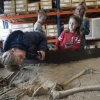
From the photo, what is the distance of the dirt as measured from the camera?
1.72 m

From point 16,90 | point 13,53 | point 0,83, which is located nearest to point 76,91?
point 16,90

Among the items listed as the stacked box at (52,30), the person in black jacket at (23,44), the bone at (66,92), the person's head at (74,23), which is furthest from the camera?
the stacked box at (52,30)

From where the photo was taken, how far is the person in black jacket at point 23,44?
2.17 m

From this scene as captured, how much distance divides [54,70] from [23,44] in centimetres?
51

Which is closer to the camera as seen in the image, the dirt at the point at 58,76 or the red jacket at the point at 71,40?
the dirt at the point at 58,76

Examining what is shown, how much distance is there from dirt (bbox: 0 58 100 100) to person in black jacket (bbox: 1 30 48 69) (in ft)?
0.69

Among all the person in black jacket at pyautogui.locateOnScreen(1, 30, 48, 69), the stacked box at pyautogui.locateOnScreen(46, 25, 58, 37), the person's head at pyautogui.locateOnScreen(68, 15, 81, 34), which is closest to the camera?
the person in black jacket at pyautogui.locateOnScreen(1, 30, 48, 69)

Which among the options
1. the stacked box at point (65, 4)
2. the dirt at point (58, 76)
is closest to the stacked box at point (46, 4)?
the stacked box at point (65, 4)

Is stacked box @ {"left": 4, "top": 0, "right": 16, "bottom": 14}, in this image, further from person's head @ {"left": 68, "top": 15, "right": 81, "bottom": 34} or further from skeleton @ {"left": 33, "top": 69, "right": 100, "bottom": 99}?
skeleton @ {"left": 33, "top": 69, "right": 100, "bottom": 99}

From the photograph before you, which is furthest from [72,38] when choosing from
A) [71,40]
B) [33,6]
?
[33,6]

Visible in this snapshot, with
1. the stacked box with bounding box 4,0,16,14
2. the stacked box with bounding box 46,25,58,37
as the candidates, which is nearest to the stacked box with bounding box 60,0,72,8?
the stacked box with bounding box 46,25,58,37

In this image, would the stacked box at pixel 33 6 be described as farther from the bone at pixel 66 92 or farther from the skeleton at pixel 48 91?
the bone at pixel 66 92

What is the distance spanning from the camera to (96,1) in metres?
5.79

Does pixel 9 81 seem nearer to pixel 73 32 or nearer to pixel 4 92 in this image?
pixel 4 92
